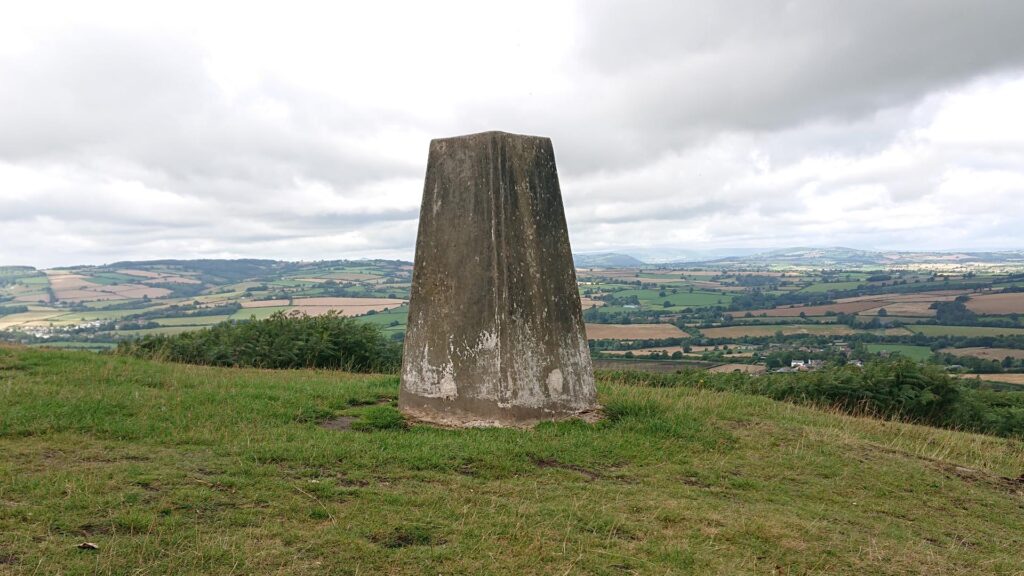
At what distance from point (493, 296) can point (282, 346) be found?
8.27m

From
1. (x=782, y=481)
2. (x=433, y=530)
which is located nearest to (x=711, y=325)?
(x=782, y=481)

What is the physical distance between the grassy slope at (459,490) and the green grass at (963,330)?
134 feet

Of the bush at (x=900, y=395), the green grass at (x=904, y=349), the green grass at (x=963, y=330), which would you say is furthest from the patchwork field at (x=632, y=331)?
the bush at (x=900, y=395)

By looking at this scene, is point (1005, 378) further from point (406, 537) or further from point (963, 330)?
point (406, 537)

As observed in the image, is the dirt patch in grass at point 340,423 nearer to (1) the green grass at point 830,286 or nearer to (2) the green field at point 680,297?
(2) the green field at point 680,297

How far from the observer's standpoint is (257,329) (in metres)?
16.2

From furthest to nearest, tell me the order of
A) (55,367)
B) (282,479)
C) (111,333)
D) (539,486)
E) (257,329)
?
(111,333) < (257,329) < (55,367) < (539,486) < (282,479)

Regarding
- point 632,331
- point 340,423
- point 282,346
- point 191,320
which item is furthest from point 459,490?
point 191,320

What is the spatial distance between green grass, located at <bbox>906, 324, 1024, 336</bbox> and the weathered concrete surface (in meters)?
45.0

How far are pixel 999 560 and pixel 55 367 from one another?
39.5 ft

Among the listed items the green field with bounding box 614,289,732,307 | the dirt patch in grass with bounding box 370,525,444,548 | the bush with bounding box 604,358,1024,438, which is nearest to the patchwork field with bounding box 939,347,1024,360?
the bush with bounding box 604,358,1024,438

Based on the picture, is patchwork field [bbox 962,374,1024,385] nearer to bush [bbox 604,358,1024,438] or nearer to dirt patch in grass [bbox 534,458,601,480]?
bush [bbox 604,358,1024,438]

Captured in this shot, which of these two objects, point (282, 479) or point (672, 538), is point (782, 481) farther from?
point (282, 479)

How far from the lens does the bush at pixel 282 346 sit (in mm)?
15070
